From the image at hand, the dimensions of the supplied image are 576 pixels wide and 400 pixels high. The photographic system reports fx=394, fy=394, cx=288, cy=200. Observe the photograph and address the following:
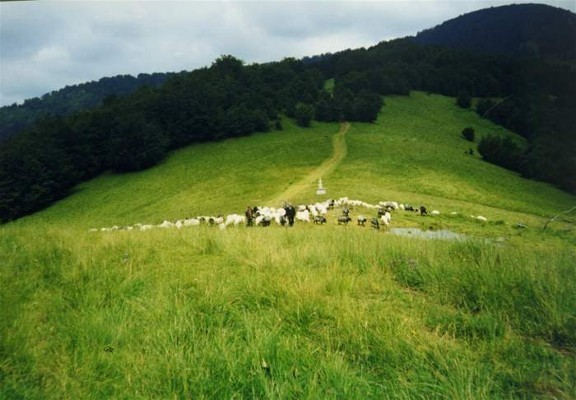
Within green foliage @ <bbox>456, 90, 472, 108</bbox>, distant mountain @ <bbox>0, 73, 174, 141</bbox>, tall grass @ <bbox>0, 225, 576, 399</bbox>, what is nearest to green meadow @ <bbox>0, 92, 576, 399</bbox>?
tall grass @ <bbox>0, 225, 576, 399</bbox>

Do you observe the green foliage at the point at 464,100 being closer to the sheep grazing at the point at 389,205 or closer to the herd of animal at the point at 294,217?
the herd of animal at the point at 294,217

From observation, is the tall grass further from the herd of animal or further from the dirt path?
the dirt path

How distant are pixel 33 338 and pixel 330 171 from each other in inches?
1759

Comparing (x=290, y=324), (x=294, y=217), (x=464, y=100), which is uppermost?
(x=290, y=324)

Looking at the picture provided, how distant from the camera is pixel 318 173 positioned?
47281mm

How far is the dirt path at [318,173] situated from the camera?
36.6 metres

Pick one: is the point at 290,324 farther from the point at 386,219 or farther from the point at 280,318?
the point at 386,219

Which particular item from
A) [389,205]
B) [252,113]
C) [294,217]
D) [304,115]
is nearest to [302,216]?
[294,217]

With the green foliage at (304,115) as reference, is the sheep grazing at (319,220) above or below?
below

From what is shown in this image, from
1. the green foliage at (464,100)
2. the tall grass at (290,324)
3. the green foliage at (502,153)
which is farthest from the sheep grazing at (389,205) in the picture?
the green foliage at (464,100)

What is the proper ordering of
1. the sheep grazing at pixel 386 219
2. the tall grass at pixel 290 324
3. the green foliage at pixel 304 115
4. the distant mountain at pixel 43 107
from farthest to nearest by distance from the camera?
the distant mountain at pixel 43 107
the green foliage at pixel 304 115
the sheep grazing at pixel 386 219
the tall grass at pixel 290 324

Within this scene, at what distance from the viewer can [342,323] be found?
3988 mm

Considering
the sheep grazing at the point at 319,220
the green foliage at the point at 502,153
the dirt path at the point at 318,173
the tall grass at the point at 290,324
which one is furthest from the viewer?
the green foliage at the point at 502,153

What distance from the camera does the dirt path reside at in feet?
120
